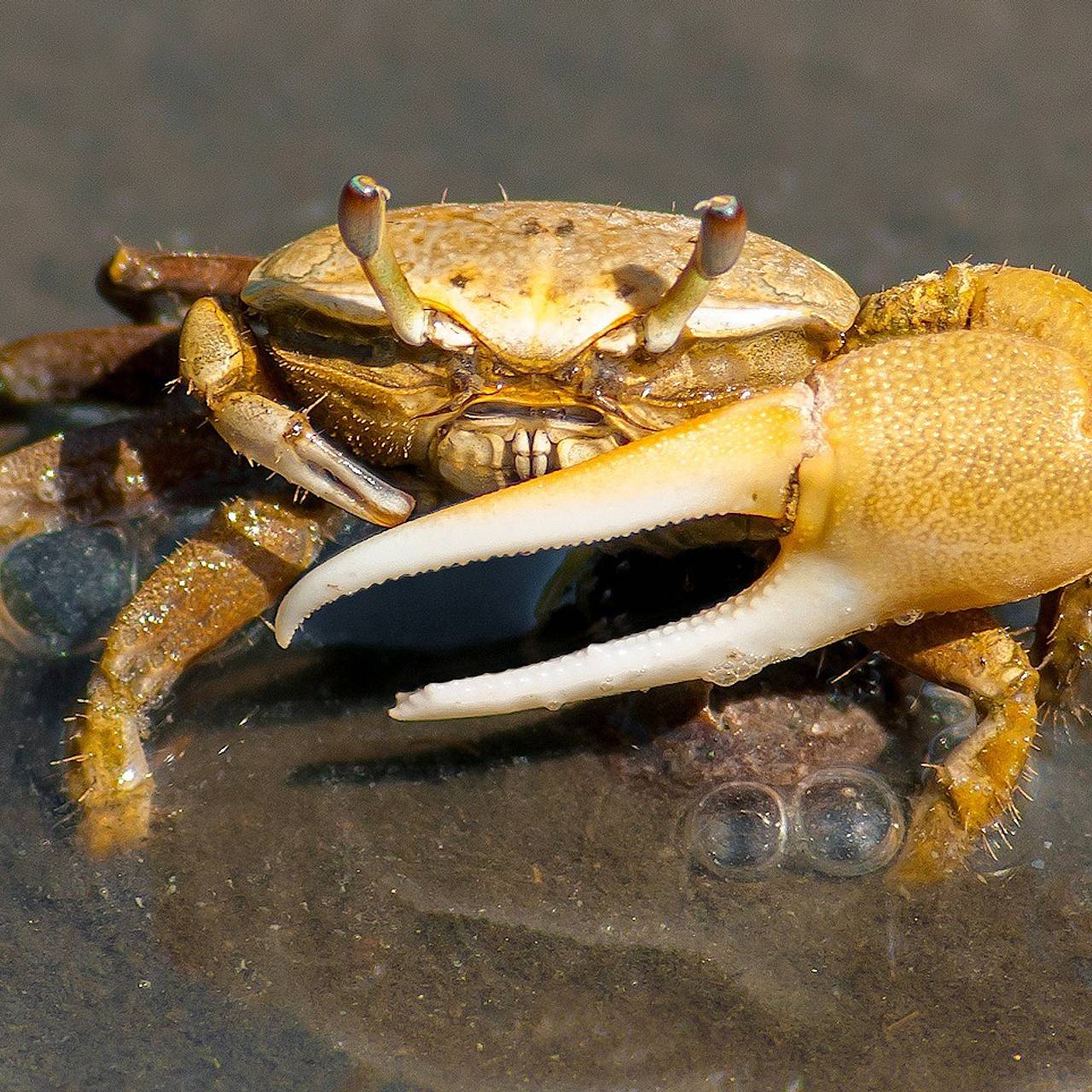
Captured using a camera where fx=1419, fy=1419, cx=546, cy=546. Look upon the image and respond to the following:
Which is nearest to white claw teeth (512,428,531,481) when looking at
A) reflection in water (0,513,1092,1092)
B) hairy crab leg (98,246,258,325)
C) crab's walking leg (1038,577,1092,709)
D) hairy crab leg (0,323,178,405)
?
reflection in water (0,513,1092,1092)

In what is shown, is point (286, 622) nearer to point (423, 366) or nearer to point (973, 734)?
point (423, 366)

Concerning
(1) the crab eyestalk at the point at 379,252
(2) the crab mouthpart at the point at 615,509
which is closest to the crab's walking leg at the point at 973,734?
(2) the crab mouthpart at the point at 615,509

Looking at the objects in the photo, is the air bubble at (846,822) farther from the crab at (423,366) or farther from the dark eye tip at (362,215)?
the dark eye tip at (362,215)

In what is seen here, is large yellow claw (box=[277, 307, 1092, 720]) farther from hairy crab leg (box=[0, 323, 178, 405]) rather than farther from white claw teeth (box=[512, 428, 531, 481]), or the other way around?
hairy crab leg (box=[0, 323, 178, 405])

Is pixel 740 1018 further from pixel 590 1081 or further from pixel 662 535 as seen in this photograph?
pixel 662 535

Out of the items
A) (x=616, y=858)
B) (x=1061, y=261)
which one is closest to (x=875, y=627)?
(x=616, y=858)
